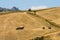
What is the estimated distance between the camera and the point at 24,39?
65375 mm

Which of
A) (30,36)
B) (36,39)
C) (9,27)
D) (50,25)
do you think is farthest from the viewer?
(50,25)

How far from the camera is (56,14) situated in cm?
9744

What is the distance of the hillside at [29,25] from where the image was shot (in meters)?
67.7

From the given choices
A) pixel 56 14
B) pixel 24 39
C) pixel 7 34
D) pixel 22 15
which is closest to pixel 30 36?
pixel 24 39

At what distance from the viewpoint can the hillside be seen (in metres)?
67.7

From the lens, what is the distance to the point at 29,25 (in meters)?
78.9

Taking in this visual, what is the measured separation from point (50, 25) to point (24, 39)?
1825 cm

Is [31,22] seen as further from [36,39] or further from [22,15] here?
[36,39]

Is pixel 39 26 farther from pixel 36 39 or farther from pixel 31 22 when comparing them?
pixel 36 39

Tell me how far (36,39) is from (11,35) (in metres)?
9.67

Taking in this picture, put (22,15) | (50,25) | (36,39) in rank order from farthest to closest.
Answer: (22,15) → (50,25) → (36,39)

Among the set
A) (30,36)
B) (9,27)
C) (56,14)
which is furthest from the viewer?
(56,14)

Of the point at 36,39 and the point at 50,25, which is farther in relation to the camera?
the point at 50,25

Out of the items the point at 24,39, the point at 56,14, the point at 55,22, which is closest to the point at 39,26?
the point at 55,22
